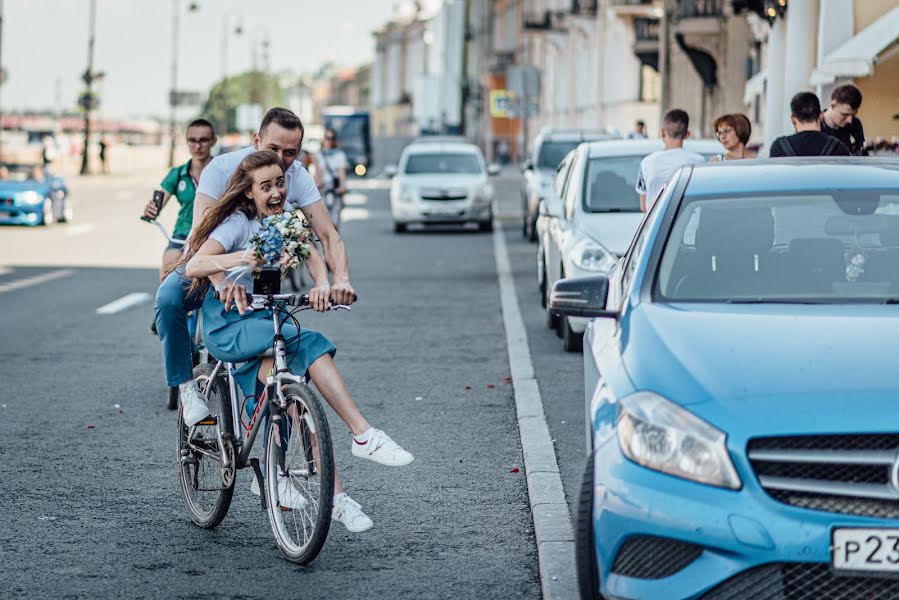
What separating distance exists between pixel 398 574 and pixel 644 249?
4.75ft

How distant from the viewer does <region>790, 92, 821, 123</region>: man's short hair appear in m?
10.5

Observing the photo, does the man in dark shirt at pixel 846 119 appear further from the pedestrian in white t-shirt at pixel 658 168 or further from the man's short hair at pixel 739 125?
the pedestrian in white t-shirt at pixel 658 168

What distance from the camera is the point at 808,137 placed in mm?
10508

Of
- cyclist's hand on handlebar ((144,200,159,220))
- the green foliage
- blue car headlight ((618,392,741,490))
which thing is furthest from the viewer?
the green foliage

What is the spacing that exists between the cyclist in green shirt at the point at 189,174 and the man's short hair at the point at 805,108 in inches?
146

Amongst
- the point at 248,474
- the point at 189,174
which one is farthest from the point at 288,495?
→ the point at 189,174

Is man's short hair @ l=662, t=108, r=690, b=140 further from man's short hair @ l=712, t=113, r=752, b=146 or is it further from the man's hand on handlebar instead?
the man's hand on handlebar

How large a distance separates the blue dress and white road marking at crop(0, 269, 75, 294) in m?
12.1

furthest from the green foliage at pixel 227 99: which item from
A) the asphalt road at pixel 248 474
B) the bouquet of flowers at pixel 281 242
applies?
the bouquet of flowers at pixel 281 242

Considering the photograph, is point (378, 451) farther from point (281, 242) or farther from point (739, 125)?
point (739, 125)

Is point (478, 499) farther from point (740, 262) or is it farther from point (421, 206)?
point (421, 206)

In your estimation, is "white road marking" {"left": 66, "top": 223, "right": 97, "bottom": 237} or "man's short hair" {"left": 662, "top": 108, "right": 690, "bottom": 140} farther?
"white road marking" {"left": 66, "top": 223, "right": 97, "bottom": 237}

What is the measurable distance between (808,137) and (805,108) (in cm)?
19

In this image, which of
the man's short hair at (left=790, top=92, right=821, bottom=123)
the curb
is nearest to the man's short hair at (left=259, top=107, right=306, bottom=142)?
the curb
